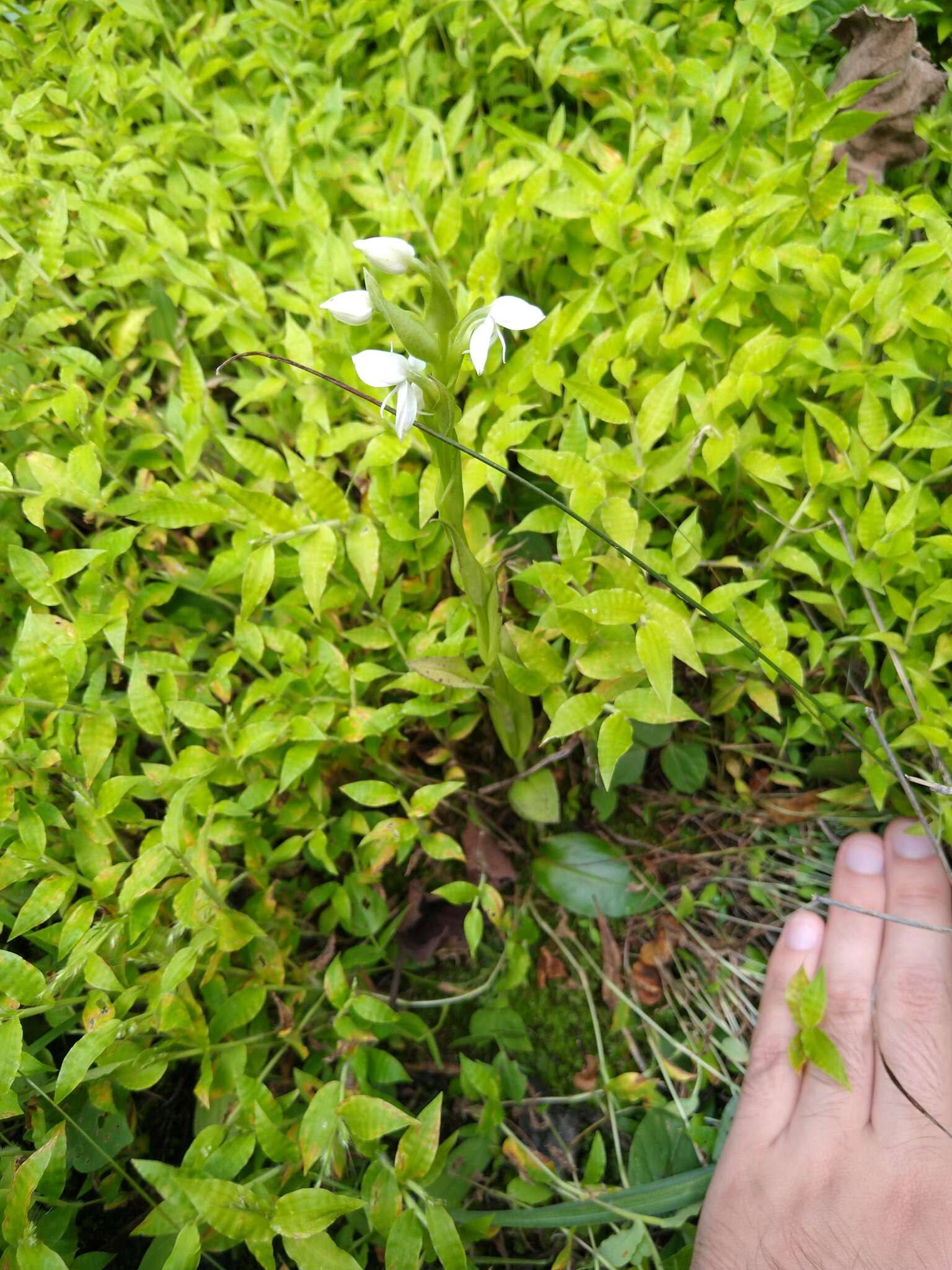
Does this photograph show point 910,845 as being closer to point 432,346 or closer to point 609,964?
point 609,964

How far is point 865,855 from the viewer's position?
1.33 meters

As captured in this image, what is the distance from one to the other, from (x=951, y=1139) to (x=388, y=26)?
7.46 feet

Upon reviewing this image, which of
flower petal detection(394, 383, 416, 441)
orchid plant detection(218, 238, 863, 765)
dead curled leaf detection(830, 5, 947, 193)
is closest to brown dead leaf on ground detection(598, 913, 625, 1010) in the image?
orchid plant detection(218, 238, 863, 765)

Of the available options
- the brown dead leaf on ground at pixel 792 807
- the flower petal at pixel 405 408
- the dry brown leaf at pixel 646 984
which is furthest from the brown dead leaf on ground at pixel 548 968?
the flower petal at pixel 405 408

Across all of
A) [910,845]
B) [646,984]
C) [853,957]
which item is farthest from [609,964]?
[910,845]

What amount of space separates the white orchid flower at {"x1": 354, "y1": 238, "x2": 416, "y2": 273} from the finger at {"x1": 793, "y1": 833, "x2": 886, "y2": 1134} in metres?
1.16

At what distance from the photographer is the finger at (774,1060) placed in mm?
1249

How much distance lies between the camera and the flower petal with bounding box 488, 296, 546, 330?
778 mm

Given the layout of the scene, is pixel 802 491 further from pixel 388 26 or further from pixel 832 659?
pixel 388 26

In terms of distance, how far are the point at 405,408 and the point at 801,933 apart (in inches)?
43.8

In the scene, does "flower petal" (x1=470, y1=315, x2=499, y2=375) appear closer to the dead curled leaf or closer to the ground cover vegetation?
the ground cover vegetation

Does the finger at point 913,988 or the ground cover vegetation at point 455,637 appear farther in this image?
the finger at point 913,988

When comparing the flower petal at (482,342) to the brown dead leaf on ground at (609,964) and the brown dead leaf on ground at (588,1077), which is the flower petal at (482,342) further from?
the brown dead leaf on ground at (588,1077)

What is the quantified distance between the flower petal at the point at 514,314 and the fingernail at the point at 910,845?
1049 mm
